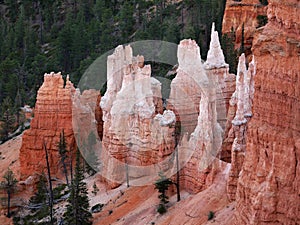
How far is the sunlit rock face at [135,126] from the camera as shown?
34.4 metres

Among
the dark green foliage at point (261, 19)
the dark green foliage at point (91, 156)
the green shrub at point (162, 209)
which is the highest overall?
the dark green foliage at point (261, 19)

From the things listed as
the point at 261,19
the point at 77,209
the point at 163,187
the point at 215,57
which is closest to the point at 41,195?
the point at 77,209

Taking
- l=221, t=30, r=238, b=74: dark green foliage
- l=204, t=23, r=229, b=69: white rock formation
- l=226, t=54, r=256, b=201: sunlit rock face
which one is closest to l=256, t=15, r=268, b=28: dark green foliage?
l=221, t=30, r=238, b=74: dark green foliage

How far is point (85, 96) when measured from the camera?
46.4 meters

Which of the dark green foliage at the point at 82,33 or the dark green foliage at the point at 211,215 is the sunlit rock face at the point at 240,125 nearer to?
the dark green foliage at the point at 211,215

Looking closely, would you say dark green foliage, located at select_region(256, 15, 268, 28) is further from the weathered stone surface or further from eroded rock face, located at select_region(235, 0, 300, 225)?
eroded rock face, located at select_region(235, 0, 300, 225)

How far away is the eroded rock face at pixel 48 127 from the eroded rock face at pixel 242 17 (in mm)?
18612

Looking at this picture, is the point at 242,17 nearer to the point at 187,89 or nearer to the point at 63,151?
the point at 187,89

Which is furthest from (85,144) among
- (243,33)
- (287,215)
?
(287,215)

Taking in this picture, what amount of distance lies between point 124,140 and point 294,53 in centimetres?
1793

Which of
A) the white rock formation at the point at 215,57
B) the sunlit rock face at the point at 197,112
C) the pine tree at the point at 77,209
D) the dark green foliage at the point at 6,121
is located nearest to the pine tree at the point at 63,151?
the pine tree at the point at 77,209

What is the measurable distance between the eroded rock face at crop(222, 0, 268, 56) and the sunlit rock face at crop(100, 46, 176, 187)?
65.6 ft

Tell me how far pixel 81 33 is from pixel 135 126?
4211cm

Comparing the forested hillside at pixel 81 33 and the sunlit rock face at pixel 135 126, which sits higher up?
the forested hillside at pixel 81 33
